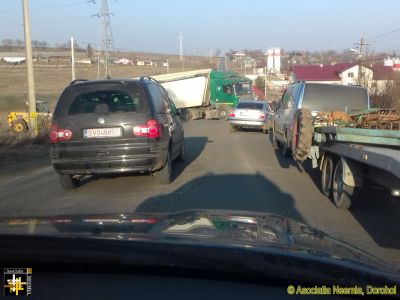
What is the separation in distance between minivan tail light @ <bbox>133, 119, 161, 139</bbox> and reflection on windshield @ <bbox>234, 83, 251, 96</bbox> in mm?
33254

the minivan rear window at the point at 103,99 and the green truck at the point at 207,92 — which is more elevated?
the minivan rear window at the point at 103,99

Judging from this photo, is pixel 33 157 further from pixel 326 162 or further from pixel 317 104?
pixel 326 162

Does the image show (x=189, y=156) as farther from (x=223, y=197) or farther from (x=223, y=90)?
(x=223, y=90)

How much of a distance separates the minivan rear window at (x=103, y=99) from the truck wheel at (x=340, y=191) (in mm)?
3213

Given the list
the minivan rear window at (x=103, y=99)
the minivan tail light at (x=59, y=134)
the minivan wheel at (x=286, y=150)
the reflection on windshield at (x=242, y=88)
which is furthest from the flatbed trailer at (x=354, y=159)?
the reflection on windshield at (x=242, y=88)

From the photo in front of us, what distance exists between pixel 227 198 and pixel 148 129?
1759 millimetres

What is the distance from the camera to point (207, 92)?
41844 millimetres

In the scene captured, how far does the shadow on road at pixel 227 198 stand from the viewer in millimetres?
7648

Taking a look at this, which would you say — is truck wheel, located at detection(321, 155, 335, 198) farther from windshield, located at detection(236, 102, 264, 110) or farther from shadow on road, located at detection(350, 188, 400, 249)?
windshield, located at detection(236, 102, 264, 110)

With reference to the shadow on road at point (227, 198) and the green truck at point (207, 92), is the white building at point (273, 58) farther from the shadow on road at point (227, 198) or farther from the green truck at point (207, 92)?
the shadow on road at point (227, 198)

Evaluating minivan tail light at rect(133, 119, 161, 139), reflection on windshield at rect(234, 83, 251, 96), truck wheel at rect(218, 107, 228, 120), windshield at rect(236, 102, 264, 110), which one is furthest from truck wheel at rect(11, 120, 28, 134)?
reflection on windshield at rect(234, 83, 251, 96)

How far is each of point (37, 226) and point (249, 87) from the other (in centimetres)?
4027

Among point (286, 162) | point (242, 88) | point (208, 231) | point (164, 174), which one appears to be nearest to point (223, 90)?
point (242, 88)

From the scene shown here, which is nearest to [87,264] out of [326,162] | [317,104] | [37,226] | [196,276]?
[196,276]
